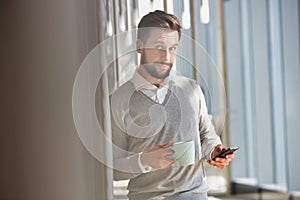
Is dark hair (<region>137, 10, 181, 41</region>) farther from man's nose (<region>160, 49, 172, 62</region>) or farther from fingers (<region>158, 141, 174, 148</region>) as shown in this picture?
fingers (<region>158, 141, 174, 148</region>)

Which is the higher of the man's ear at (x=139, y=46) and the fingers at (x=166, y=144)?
the man's ear at (x=139, y=46)

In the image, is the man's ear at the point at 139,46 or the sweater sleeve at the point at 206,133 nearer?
the sweater sleeve at the point at 206,133

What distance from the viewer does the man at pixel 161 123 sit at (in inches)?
49.4

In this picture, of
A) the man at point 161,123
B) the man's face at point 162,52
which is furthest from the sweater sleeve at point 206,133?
the man's face at point 162,52

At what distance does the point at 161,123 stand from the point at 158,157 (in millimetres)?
84

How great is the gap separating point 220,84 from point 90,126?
19.8 inches

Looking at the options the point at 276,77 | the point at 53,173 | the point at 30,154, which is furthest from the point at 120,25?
the point at 276,77

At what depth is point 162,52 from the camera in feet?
4.28

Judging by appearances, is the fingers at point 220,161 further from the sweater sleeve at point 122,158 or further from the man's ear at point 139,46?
the man's ear at point 139,46

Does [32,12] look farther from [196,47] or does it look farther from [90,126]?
[196,47]

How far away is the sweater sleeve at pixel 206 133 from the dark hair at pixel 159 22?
17 cm

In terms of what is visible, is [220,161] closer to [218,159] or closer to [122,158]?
[218,159]

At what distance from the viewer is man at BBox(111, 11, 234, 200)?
1.26 meters

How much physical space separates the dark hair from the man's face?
1cm
